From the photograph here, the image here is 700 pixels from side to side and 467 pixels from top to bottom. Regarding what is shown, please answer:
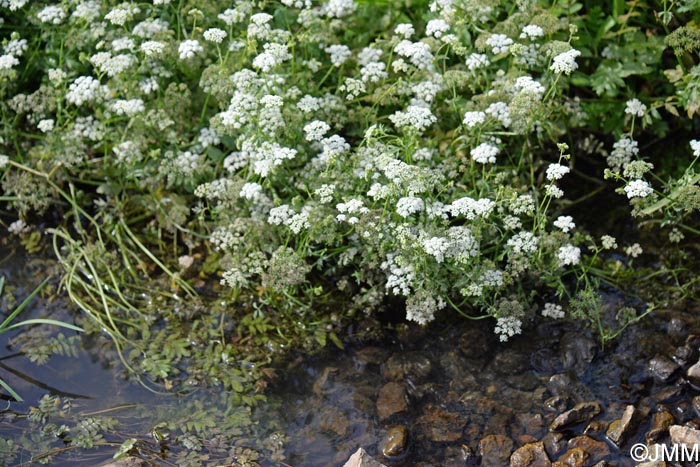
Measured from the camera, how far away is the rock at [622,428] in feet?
13.1

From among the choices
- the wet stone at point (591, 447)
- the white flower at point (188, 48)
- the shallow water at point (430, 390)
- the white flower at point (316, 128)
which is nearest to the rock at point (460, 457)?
the shallow water at point (430, 390)

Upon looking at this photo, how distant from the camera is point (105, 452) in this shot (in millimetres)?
4074

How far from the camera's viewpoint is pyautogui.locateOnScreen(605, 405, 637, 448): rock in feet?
13.1

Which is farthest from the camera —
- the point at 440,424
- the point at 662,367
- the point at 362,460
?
the point at 662,367

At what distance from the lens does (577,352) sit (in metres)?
4.45

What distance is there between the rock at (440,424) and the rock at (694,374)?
1165 mm

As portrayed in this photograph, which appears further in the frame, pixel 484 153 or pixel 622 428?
pixel 484 153

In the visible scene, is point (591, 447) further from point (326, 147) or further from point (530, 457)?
point (326, 147)

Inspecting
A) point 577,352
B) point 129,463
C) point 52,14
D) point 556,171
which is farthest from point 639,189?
point 52,14

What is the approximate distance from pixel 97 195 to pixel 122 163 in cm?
70

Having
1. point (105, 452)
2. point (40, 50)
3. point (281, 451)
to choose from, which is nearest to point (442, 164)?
point (281, 451)

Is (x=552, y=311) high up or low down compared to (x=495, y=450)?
up

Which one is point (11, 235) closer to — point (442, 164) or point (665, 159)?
point (442, 164)

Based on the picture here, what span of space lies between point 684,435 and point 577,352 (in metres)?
0.72
